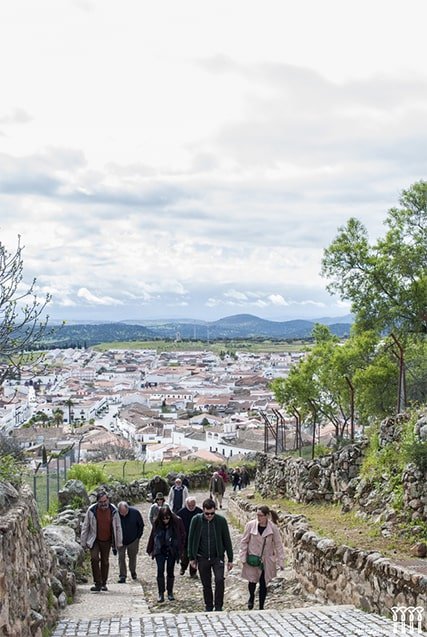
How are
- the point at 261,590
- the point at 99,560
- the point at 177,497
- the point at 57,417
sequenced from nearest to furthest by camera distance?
the point at 261,590
the point at 99,560
the point at 177,497
the point at 57,417

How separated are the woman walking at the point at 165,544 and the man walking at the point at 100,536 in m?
0.86

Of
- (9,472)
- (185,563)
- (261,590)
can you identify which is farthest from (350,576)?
(9,472)

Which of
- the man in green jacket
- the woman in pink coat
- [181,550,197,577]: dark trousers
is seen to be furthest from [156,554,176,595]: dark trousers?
the woman in pink coat

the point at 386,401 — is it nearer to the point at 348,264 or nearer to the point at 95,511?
the point at 348,264

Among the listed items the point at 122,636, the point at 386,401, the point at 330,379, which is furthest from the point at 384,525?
the point at 330,379

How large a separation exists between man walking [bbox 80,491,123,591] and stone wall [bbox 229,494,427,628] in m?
3.35

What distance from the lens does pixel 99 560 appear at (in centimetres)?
1220

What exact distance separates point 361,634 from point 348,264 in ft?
68.1

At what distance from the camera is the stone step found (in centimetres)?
859

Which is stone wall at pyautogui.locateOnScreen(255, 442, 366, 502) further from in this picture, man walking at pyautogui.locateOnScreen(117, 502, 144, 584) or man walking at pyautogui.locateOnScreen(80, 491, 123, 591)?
man walking at pyautogui.locateOnScreen(80, 491, 123, 591)

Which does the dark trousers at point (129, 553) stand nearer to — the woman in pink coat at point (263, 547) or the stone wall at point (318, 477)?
the woman in pink coat at point (263, 547)

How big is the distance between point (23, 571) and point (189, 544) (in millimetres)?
2645

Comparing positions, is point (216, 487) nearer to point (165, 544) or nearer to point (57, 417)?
point (165, 544)

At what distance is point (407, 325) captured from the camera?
1075 inches
